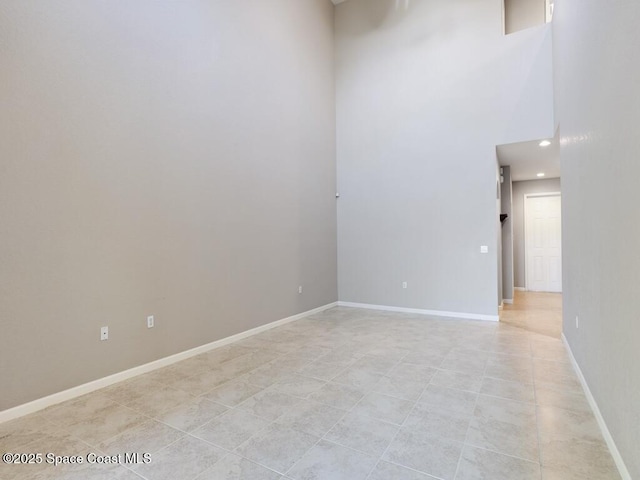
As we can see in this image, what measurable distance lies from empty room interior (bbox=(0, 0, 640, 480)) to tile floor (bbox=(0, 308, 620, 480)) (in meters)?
0.02

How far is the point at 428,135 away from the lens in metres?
5.62

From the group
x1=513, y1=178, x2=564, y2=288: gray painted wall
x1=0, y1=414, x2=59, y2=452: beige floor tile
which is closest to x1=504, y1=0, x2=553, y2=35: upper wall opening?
x1=513, y1=178, x2=564, y2=288: gray painted wall

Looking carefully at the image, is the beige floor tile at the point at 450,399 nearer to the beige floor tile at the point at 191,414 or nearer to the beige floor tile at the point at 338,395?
the beige floor tile at the point at 338,395

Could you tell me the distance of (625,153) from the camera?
1.63 metres

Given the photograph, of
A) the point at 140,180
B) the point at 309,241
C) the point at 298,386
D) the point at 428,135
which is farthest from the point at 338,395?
the point at 428,135

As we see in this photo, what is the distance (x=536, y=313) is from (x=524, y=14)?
17.7 ft

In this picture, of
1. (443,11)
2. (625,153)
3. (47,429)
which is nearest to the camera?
(625,153)

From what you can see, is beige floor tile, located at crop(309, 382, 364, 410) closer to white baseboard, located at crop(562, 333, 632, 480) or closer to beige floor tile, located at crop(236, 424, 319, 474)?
beige floor tile, located at crop(236, 424, 319, 474)

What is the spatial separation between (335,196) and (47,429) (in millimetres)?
5174

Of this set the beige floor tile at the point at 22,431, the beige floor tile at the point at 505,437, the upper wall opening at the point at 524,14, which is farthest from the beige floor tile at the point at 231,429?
the upper wall opening at the point at 524,14

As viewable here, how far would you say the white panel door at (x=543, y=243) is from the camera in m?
7.84

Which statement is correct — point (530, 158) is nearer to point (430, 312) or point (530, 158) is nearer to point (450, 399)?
point (430, 312)

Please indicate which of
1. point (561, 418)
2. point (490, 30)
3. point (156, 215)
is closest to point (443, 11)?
point (490, 30)

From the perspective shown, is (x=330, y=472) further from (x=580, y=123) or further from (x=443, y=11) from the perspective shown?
(x=443, y=11)
